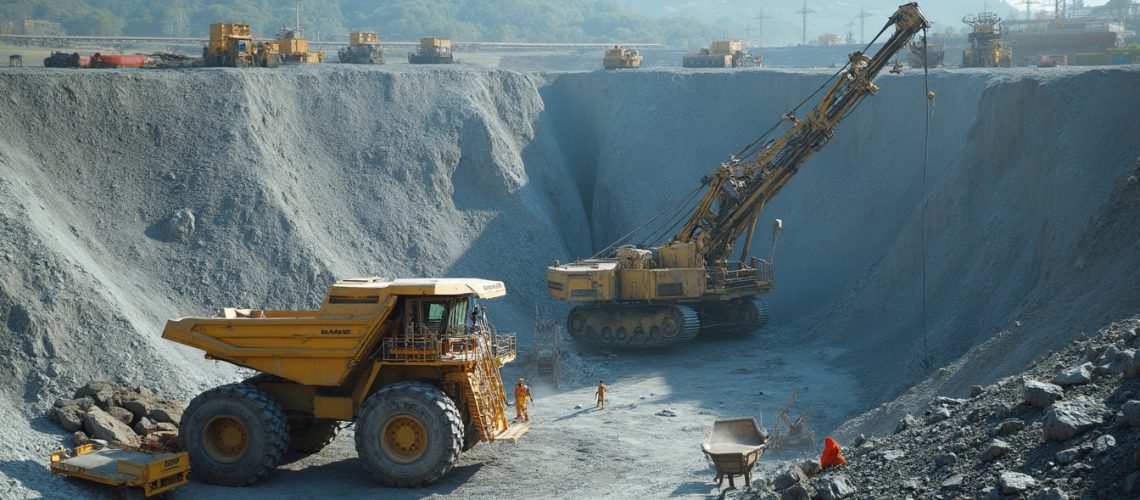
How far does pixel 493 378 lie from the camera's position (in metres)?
20.3

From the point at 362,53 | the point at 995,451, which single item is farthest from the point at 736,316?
the point at 362,53

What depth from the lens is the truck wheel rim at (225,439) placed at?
1939cm

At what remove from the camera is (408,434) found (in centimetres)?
1933

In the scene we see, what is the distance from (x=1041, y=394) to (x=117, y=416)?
1449cm

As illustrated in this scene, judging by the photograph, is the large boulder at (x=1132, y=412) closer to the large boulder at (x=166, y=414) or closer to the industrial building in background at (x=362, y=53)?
the large boulder at (x=166, y=414)

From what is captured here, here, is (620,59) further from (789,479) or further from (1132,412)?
(1132,412)

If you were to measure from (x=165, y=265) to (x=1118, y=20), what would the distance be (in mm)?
76711

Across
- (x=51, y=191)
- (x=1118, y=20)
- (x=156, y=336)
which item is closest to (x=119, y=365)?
(x=156, y=336)

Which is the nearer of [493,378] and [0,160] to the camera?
[493,378]

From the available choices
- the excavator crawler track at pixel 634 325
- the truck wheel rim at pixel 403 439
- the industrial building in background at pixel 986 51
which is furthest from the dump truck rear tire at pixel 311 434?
the industrial building in background at pixel 986 51

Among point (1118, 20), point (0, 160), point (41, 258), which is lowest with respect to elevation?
point (41, 258)

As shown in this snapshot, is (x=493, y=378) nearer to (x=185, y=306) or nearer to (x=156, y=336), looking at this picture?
(x=156, y=336)

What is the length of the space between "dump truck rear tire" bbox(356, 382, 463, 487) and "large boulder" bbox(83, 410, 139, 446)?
3973mm

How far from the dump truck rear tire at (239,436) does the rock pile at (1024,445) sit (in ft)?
24.0
